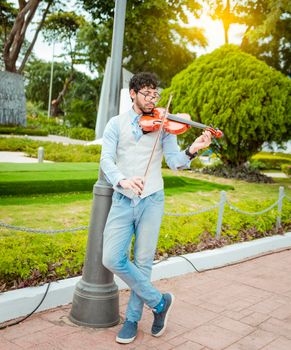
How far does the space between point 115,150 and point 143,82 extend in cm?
54

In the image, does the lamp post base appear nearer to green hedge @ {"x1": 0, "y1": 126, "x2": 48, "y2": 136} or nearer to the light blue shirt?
the light blue shirt

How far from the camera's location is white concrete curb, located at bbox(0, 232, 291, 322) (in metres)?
3.57

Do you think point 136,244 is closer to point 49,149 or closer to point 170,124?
point 170,124

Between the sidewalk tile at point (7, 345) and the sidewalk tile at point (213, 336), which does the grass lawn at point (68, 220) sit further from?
the sidewalk tile at point (213, 336)

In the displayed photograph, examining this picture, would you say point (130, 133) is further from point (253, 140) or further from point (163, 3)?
point (163, 3)

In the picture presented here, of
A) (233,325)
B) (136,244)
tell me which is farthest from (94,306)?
(233,325)

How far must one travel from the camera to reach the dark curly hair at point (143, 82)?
314 centimetres

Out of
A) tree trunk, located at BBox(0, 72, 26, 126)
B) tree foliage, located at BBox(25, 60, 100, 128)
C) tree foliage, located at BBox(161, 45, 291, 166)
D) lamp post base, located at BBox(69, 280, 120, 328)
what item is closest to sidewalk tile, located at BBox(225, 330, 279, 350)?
lamp post base, located at BBox(69, 280, 120, 328)

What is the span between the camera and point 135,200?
3119 mm

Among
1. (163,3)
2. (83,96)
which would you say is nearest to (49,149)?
(163,3)

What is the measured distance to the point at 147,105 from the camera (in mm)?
3180

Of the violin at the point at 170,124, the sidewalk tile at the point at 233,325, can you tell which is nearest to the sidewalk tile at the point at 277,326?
the sidewalk tile at the point at 233,325

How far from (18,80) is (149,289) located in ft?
97.6

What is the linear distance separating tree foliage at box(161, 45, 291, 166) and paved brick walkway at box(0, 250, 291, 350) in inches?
361
